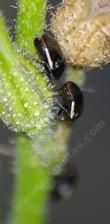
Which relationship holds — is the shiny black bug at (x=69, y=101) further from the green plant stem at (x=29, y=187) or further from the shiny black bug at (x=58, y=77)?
the green plant stem at (x=29, y=187)

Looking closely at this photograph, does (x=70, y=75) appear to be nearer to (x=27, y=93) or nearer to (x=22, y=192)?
(x=27, y=93)

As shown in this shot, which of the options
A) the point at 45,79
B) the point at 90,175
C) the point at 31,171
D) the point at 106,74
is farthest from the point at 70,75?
the point at 90,175

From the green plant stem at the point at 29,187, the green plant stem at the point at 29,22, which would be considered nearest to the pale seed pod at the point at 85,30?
the green plant stem at the point at 29,22

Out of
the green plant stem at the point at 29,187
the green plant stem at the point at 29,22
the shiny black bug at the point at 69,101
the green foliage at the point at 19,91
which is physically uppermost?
the green plant stem at the point at 29,22

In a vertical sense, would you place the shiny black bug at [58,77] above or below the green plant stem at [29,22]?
below

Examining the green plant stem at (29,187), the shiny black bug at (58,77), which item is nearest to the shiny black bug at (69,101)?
the shiny black bug at (58,77)

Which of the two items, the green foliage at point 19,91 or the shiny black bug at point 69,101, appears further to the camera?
the shiny black bug at point 69,101

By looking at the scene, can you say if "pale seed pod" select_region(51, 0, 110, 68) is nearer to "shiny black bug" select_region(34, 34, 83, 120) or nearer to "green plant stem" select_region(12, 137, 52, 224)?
"shiny black bug" select_region(34, 34, 83, 120)
